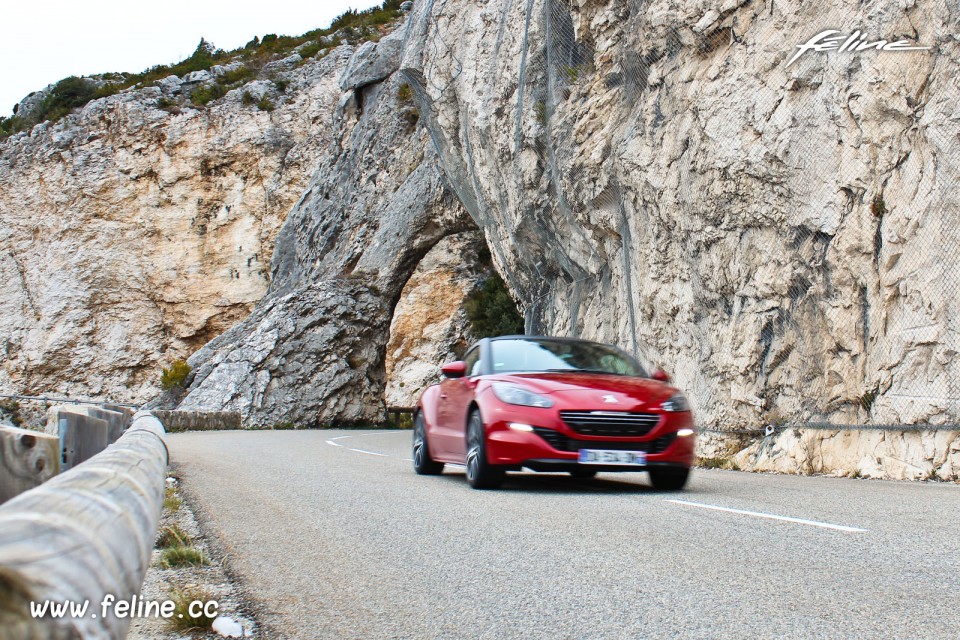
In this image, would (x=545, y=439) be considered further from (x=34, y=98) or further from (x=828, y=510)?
(x=34, y=98)

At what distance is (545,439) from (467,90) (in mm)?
19821

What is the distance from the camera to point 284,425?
36219mm

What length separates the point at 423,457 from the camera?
11328mm

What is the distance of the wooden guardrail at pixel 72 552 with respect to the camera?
5.21 ft

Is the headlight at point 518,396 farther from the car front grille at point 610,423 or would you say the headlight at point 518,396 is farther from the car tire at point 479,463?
the car tire at point 479,463

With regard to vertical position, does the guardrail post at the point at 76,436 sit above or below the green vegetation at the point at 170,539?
above

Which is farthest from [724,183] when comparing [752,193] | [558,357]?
[558,357]

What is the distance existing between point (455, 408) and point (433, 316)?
1395 inches

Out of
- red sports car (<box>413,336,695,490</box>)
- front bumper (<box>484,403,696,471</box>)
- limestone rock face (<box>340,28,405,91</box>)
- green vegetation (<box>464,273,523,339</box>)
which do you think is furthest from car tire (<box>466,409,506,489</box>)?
limestone rock face (<box>340,28,405,91</box>)

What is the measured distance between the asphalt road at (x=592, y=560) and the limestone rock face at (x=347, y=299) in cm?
2804

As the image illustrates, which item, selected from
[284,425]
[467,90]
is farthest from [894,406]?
[284,425]

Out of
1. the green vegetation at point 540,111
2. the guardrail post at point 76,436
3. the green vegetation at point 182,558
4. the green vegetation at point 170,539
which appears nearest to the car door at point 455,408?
the guardrail post at point 76,436

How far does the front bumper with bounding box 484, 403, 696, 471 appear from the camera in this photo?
8.56 meters

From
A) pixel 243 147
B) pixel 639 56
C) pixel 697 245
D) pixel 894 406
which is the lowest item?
pixel 894 406
